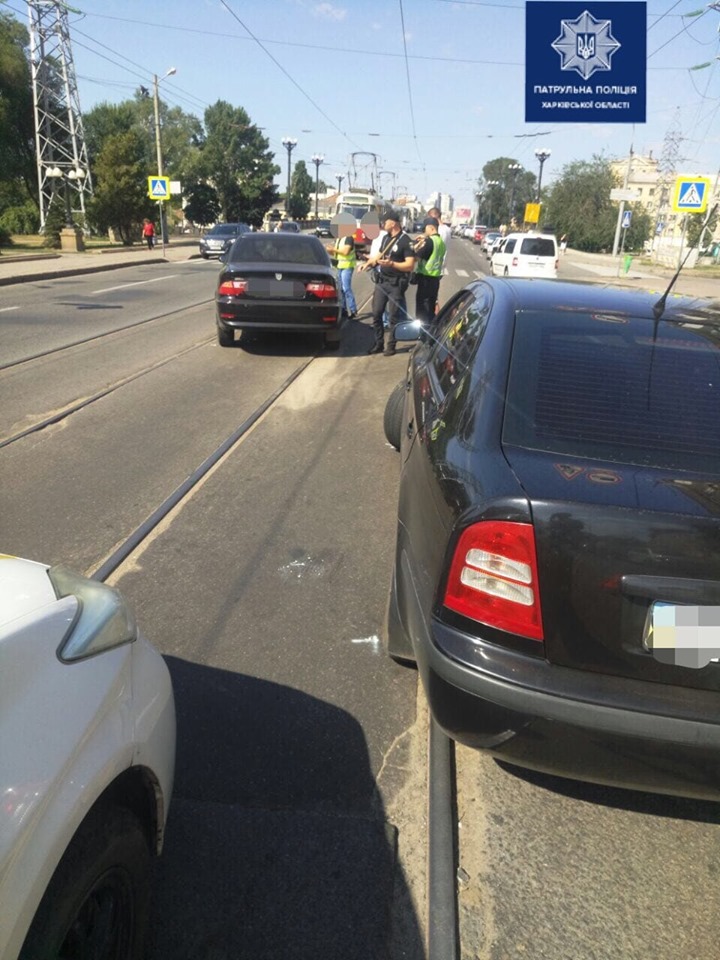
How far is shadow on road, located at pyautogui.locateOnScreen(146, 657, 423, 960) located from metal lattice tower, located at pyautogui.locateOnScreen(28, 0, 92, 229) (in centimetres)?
3744

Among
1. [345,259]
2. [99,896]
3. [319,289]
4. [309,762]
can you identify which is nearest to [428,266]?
[319,289]

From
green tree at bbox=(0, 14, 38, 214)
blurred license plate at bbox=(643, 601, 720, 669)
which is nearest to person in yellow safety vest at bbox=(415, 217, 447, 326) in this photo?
blurred license plate at bbox=(643, 601, 720, 669)

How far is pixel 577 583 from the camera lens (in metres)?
2.09

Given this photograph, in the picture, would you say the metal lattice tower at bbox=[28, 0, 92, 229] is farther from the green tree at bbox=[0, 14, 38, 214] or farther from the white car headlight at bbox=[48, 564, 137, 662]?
the white car headlight at bbox=[48, 564, 137, 662]

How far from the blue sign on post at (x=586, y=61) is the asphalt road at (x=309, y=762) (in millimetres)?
9275

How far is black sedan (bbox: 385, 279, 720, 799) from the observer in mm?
2053

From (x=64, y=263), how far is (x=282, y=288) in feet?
61.3

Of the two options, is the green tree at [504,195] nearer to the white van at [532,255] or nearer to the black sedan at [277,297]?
the white van at [532,255]

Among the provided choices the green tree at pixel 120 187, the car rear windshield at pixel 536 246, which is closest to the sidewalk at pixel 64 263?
the green tree at pixel 120 187

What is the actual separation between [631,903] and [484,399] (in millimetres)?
1681

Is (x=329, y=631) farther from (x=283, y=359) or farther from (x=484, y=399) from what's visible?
(x=283, y=359)

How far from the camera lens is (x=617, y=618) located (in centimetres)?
209

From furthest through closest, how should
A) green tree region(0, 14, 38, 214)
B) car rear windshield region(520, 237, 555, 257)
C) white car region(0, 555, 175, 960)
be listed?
green tree region(0, 14, 38, 214) → car rear windshield region(520, 237, 555, 257) → white car region(0, 555, 175, 960)

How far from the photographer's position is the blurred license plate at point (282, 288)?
9.60m
